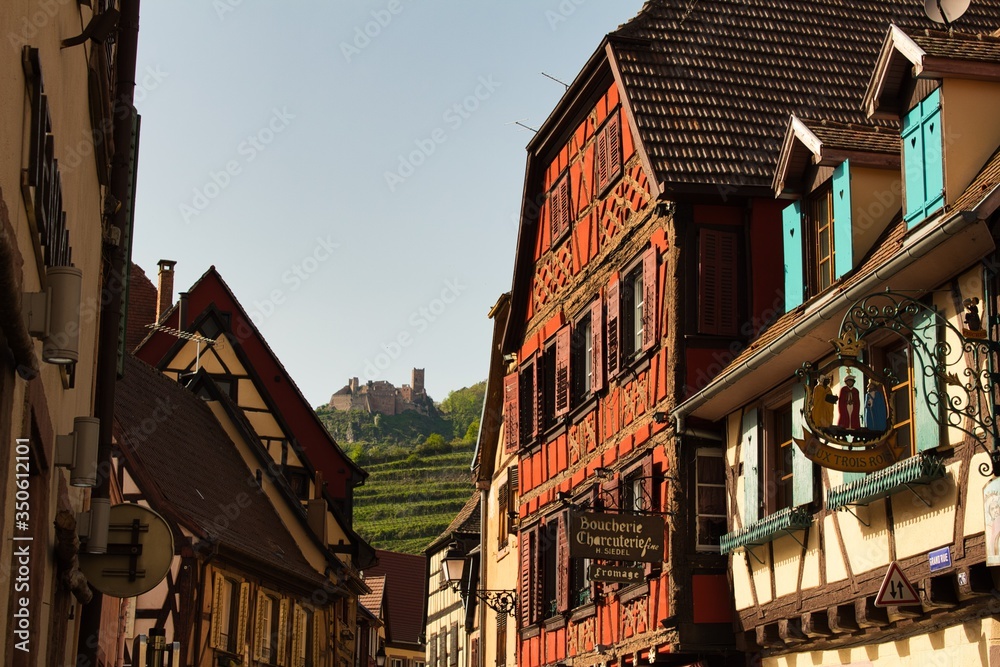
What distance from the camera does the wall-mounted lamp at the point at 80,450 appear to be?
810 cm

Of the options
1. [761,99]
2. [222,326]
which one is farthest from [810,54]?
[222,326]

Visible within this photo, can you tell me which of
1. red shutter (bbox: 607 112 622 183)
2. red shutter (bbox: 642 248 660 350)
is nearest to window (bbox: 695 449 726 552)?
red shutter (bbox: 642 248 660 350)

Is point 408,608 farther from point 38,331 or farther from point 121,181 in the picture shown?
point 38,331

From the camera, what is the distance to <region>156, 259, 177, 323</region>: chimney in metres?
38.1

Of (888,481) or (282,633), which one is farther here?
(282,633)

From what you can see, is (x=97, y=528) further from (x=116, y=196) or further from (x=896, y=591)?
(x=896, y=591)

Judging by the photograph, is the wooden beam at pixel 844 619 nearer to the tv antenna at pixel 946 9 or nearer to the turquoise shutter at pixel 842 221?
the turquoise shutter at pixel 842 221

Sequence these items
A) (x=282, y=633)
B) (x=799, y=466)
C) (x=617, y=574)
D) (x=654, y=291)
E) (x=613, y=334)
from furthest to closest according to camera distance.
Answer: (x=282, y=633) < (x=613, y=334) < (x=654, y=291) < (x=617, y=574) < (x=799, y=466)

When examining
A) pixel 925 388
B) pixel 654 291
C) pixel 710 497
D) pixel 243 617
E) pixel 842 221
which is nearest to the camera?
pixel 925 388

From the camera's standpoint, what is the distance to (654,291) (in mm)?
16172

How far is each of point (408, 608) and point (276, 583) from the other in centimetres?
3370

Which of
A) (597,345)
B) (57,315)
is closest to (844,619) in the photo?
(597,345)

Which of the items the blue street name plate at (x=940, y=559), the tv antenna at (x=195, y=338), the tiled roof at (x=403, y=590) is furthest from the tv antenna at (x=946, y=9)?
the tiled roof at (x=403, y=590)

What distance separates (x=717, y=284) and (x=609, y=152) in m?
3.09
